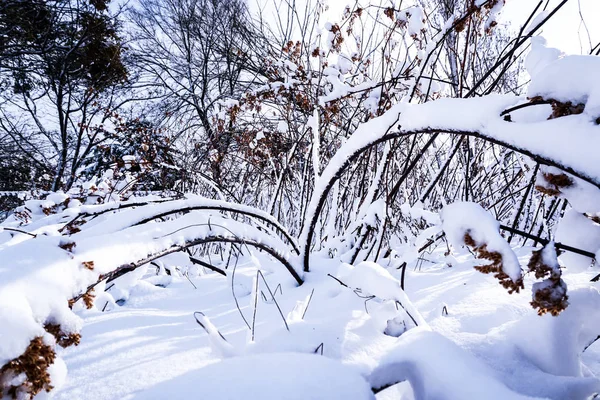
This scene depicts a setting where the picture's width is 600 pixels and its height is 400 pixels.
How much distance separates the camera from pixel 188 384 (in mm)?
486

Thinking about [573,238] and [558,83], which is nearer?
[558,83]

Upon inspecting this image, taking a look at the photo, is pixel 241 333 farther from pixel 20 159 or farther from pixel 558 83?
pixel 20 159

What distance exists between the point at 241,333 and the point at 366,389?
1.35ft

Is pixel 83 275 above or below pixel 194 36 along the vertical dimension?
below

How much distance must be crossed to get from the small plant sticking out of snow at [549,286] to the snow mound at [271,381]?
287 mm

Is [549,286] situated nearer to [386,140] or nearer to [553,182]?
[553,182]

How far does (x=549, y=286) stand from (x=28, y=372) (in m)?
0.70

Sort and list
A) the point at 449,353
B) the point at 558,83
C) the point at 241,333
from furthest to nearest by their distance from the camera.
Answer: the point at 241,333
the point at 449,353
the point at 558,83

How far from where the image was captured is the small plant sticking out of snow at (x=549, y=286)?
43cm

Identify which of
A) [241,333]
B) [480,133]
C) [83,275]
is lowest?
[241,333]

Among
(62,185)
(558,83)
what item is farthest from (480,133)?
(62,185)

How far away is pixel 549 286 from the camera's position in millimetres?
438

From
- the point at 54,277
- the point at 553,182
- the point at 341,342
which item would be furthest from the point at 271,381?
the point at 553,182

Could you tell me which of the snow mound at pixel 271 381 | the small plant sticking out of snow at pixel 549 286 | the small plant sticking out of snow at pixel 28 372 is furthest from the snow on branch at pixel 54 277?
the small plant sticking out of snow at pixel 549 286
